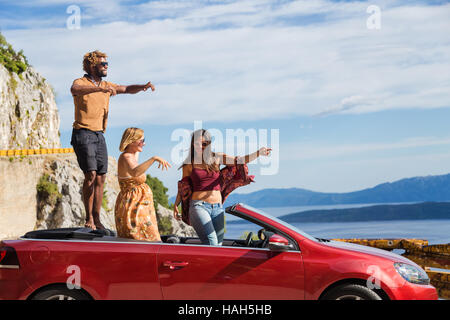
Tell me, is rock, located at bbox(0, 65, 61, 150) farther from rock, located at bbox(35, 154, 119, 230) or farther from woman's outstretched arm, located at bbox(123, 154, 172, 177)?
woman's outstretched arm, located at bbox(123, 154, 172, 177)

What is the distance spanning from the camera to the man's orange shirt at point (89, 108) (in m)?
8.44

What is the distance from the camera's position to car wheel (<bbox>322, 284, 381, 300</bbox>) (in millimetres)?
5324

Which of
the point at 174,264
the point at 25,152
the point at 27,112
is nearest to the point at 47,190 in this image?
the point at 25,152

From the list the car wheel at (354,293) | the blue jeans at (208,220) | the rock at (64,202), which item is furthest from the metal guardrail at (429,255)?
the rock at (64,202)

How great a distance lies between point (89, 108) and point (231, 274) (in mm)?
4115

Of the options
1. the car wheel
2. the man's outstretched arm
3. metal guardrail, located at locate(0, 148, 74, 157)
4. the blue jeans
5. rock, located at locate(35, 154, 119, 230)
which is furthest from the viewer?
rock, located at locate(35, 154, 119, 230)

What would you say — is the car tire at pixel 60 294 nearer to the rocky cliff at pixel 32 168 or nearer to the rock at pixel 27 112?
the rocky cliff at pixel 32 168

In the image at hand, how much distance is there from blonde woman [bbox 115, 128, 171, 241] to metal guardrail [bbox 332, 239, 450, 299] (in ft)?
11.9

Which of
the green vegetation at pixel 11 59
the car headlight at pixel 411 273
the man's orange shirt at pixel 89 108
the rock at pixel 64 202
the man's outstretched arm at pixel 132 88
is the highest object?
the green vegetation at pixel 11 59

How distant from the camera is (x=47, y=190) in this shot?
3703 centimetres

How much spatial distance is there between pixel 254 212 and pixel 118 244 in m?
1.41

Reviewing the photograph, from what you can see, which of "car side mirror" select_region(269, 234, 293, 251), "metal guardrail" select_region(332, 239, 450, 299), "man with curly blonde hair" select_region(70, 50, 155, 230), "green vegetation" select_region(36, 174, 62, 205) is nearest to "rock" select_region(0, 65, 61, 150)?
"green vegetation" select_region(36, 174, 62, 205)

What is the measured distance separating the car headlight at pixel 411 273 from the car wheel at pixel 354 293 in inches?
15.9

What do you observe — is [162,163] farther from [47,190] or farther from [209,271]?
[47,190]
